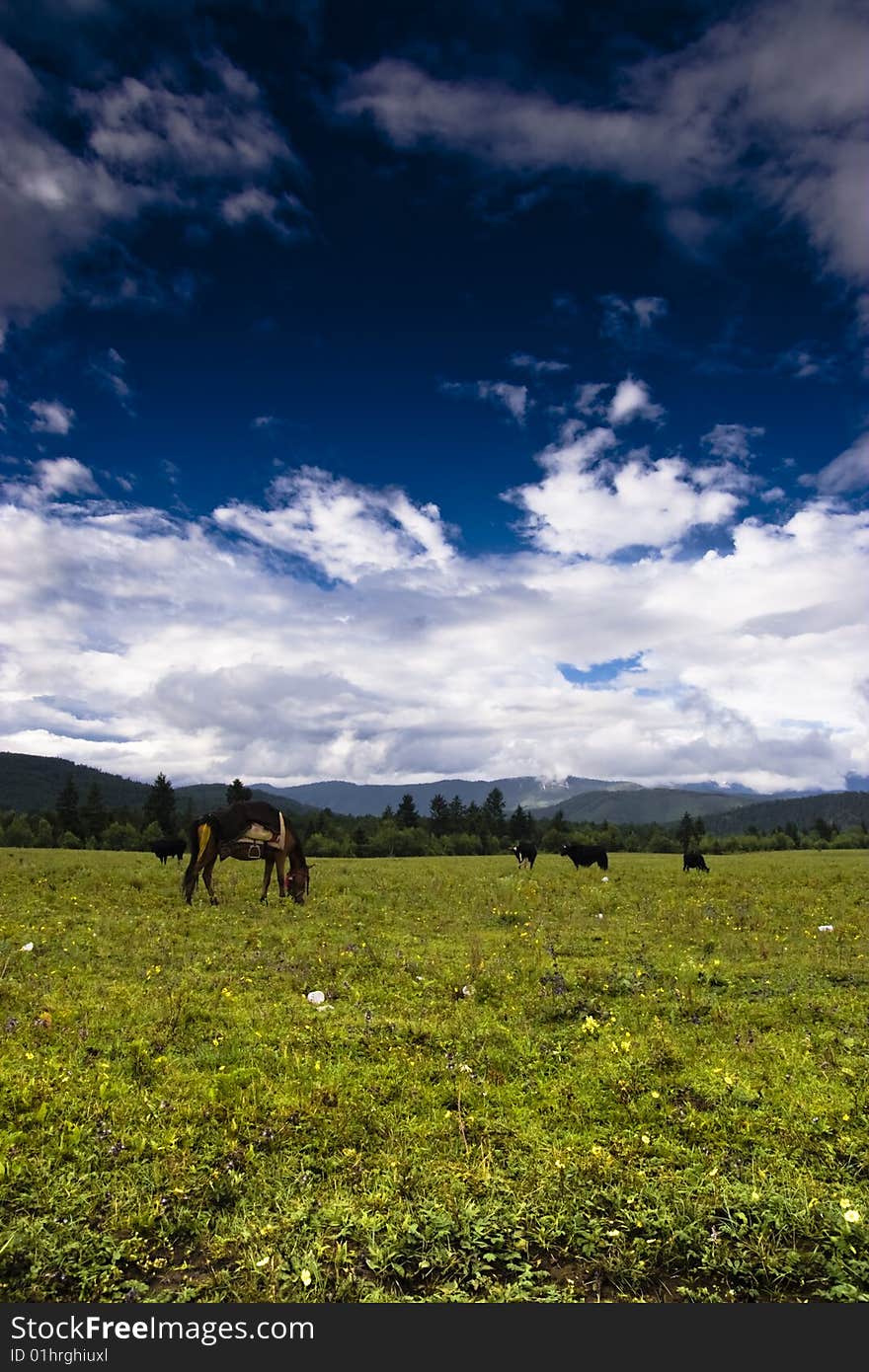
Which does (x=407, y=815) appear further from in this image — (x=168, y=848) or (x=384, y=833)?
(x=168, y=848)

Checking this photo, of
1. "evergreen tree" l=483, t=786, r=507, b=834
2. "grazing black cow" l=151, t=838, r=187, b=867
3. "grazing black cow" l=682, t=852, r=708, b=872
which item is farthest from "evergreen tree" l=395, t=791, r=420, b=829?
"grazing black cow" l=151, t=838, r=187, b=867

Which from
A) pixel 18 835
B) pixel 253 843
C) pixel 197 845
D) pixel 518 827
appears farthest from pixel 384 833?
pixel 197 845

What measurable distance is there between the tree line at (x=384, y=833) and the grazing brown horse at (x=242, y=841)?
161 ft

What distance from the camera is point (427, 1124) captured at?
7.57 metres

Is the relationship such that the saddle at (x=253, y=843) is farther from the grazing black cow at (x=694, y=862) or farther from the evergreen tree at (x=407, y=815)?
the evergreen tree at (x=407, y=815)

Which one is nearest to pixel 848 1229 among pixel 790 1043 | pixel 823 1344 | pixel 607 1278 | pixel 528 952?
pixel 823 1344

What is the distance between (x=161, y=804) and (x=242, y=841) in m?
90.0

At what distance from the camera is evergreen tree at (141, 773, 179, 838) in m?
101

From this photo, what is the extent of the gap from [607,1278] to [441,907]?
1847 centimetres

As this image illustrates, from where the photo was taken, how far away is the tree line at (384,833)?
91812 mm

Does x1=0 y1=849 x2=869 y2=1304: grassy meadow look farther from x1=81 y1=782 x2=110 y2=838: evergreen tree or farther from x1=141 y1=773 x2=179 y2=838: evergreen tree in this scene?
x1=81 y1=782 x2=110 y2=838: evergreen tree

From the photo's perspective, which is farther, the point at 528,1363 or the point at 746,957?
the point at 746,957

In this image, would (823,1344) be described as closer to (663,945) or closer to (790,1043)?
→ (790,1043)

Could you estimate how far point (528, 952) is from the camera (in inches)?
626
